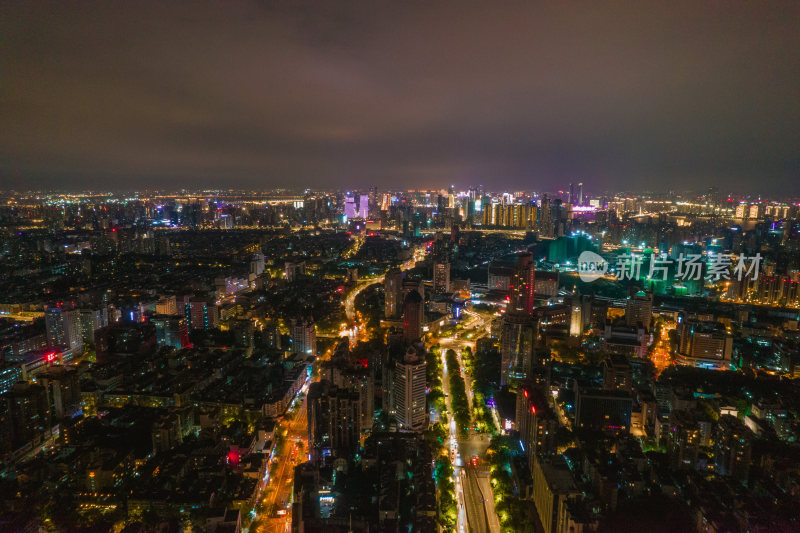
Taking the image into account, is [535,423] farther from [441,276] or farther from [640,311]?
[441,276]

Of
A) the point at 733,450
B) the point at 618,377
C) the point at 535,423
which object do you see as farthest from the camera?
the point at 618,377

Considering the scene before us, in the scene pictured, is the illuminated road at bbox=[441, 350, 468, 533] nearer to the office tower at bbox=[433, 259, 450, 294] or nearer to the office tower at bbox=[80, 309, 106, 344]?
the office tower at bbox=[433, 259, 450, 294]

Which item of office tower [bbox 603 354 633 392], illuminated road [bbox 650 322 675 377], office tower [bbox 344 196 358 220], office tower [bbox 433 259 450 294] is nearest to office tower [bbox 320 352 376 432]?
office tower [bbox 603 354 633 392]

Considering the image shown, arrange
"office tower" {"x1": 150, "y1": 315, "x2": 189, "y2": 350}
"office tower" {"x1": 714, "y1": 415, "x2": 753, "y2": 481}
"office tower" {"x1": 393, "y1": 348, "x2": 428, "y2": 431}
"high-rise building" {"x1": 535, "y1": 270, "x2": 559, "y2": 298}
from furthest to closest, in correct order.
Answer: "high-rise building" {"x1": 535, "y1": 270, "x2": 559, "y2": 298} → "office tower" {"x1": 150, "y1": 315, "x2": 189, "y2": 350} → "office tower" {"x1": 393, "y1": 348, "x2": 428, "y2": 431} → "office tower" {"x1": 714, "y1": 415, "x2": 753, "y2": 481}

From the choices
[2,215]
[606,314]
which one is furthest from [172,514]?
[2,215]

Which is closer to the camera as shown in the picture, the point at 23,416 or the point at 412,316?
the point at 23,416

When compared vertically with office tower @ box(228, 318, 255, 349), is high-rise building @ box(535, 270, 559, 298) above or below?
above

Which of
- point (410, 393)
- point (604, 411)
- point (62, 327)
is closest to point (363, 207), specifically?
point (62, 327)
